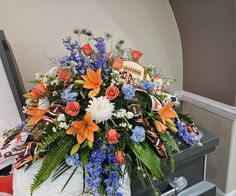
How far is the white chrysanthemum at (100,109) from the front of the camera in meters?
0.68

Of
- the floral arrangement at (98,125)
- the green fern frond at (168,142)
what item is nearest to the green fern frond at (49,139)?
the floral arrangement at (98,125)

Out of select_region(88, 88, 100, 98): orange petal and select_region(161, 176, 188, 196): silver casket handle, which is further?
select_region(161, 176, 188, 196): silver casket handle

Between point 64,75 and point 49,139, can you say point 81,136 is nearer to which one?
point 49,139

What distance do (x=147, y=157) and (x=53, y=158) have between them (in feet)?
0.90

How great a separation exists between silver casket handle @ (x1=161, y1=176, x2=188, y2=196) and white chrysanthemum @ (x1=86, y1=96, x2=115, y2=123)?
1.38 ft

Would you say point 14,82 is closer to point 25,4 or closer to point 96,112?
point 25,4

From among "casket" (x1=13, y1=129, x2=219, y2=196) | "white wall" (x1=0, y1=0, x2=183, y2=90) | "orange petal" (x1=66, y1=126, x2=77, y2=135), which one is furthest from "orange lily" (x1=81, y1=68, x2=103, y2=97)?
"white wall" (x1=0, y1=0, x2=183, y2=90)

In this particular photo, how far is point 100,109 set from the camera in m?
0.68

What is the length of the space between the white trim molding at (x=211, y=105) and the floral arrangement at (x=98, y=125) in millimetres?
836

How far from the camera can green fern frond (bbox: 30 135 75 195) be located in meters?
0.67

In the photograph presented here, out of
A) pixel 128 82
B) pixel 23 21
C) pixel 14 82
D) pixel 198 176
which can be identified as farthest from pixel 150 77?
pixel 23 21

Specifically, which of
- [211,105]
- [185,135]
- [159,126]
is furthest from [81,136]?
[211,105]

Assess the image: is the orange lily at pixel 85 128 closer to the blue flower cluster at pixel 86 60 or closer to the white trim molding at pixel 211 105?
the blue flower cluster at pixel 86 60

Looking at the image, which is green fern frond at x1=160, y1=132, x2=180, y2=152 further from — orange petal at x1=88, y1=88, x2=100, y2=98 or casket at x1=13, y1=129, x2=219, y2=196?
orange petal at x1=88, y1=88, x2=100, y2=98
